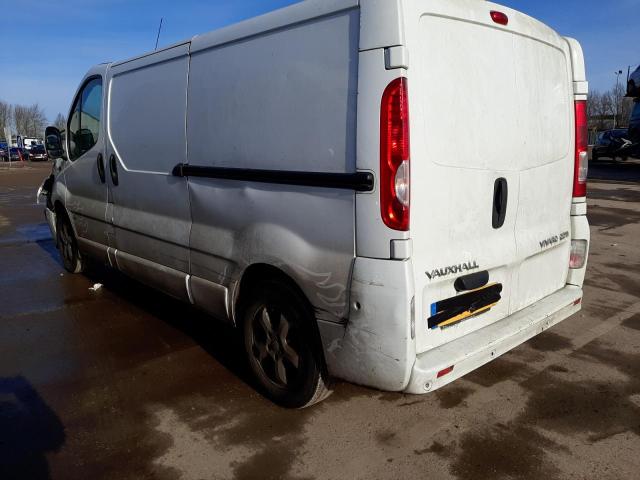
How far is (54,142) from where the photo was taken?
6.07 metres

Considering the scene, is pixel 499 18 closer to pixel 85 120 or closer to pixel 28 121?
pixel 85 120

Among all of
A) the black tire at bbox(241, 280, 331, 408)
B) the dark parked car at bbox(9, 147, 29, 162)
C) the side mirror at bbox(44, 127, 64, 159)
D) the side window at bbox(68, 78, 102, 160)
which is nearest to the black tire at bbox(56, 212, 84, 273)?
the side mirror at bbox(44, 127, 64, 159)

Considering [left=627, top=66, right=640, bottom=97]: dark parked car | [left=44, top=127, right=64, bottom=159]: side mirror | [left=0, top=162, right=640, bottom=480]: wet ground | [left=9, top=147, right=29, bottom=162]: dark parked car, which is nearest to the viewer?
[left=0, top=162, right=640, bottom=480]: wet ground

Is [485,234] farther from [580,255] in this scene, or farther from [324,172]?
[580,255]

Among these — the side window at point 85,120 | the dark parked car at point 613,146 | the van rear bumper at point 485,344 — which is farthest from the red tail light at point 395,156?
the dark parked car at point 613,146

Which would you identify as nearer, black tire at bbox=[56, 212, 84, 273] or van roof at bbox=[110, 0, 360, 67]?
van roof at bbox=[110, 0, 360, 67]

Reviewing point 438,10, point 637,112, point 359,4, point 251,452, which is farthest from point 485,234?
point 637,112

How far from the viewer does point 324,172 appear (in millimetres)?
2701

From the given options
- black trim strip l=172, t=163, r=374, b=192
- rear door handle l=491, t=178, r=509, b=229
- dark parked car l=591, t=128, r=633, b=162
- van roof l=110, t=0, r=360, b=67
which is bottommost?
rear door handle l=491, t=178, r=509, b=229

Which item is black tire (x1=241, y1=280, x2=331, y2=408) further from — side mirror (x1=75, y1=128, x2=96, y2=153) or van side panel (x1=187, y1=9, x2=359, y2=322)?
side mirror (x1=75, y1=128, x2=96, y2=153)

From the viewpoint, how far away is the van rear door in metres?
2.59

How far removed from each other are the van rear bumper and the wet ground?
44cm

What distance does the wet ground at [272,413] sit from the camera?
273cm

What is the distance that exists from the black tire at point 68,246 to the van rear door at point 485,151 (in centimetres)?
509
